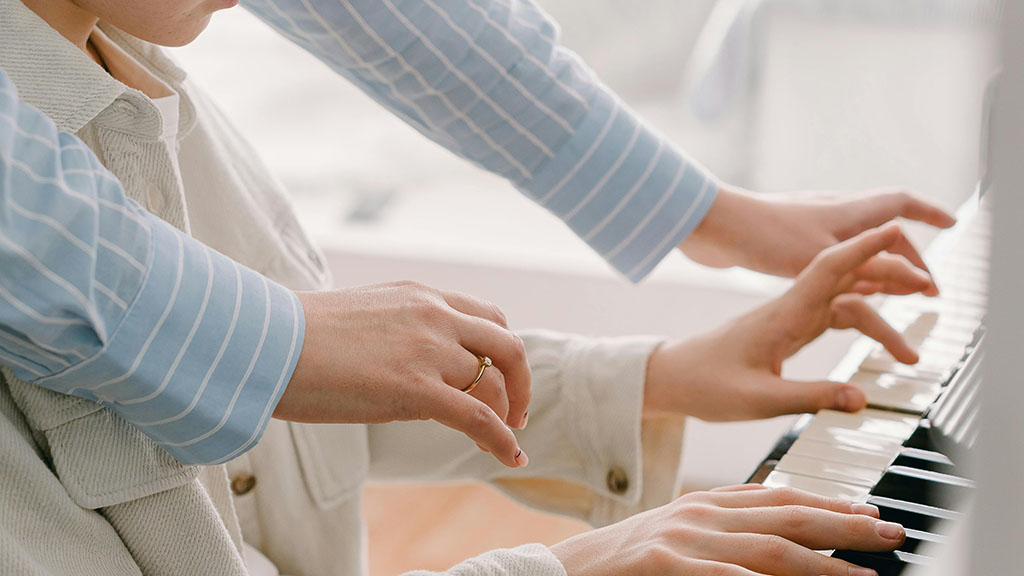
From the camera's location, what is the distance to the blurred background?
1930mm

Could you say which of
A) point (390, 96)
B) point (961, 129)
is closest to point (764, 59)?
point (961, 129)

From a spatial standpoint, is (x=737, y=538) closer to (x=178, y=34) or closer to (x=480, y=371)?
(x=480, y=371)

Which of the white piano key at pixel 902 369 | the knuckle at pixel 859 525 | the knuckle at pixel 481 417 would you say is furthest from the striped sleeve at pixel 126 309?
the white piano key at pixel 902 369

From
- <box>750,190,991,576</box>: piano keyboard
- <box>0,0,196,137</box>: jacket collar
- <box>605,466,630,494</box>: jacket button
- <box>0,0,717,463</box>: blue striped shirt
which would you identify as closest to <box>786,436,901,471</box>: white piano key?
<box>750,190,991,576</box>: piano keyboard

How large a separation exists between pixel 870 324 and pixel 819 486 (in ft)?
0.78

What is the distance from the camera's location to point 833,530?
2.04ft

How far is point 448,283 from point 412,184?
53 cm

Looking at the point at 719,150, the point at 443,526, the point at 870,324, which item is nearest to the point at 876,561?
the point at 870,324

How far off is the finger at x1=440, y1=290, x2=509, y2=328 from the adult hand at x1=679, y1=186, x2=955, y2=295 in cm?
41

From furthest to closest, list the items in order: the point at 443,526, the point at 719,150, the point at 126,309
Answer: the point at 719,150 → the point at 443,526 → the point at 126,309

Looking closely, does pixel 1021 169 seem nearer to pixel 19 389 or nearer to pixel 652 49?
pixel 19 389

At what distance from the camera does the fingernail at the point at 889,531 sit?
620 mm

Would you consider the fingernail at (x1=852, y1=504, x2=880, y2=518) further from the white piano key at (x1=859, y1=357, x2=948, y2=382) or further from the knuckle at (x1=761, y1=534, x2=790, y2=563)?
the white piano key at (x1=859, y1=357, x2=948, y2=382)

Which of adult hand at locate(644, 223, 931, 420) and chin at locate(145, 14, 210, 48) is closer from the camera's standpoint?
chin at locate(145, 14, 210, 48)
